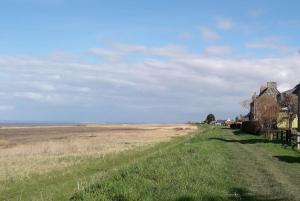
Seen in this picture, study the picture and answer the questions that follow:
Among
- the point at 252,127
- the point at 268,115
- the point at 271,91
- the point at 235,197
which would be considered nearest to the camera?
the point at 235,197

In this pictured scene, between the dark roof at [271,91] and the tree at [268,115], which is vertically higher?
the dark roof at [271,91]

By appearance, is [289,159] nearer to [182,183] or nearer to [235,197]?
[182,183]

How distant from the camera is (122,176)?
21156 millimetres

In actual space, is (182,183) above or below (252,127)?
below

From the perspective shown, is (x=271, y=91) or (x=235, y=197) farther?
(x=271, y=91)

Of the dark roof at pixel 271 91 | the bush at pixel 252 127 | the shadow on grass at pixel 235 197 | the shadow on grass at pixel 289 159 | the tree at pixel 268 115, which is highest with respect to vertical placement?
the dark roof at pixel 271 91

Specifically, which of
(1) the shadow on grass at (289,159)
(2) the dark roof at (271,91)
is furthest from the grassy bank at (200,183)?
(2) the dark roof at (271,91)

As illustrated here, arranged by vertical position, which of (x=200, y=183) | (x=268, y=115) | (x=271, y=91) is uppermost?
(x=271, y=91)

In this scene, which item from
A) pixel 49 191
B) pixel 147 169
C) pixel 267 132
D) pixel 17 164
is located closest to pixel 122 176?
pixel 147 169

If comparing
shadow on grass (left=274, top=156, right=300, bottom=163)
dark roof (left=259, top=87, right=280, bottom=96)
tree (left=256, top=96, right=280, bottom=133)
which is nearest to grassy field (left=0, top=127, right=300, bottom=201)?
shadow on grass (left=274, top=156, right=300, bottom=163)

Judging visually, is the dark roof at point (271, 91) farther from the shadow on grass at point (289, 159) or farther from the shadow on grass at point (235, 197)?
the shadow on grass at point (235, 197)

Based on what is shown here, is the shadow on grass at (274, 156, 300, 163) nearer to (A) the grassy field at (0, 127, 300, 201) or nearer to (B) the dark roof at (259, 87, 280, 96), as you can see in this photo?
(A) the grassy field at (0, 127, 300, 201)

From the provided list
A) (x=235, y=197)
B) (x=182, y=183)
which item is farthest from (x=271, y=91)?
(x=235, y=197)

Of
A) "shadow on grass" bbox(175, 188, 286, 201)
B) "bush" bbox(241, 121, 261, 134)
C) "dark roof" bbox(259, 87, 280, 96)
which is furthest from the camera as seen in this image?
"dark roof" bbox(259, 87, 280, 96)
